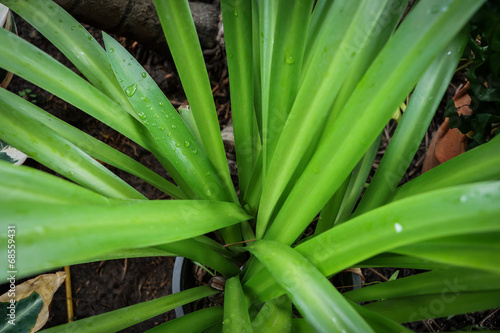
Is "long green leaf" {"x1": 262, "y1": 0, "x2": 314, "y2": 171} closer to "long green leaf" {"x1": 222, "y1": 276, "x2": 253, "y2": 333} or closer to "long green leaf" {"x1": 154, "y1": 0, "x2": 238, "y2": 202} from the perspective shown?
"long green leaf" {"x1": 154, "y1": 0, "x2": 238, "y2": 202}

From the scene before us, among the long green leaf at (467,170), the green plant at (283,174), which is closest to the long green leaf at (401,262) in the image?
the green plant at (283,174)

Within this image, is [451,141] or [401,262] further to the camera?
[451,141]

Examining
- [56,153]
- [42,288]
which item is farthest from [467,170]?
[42,288]

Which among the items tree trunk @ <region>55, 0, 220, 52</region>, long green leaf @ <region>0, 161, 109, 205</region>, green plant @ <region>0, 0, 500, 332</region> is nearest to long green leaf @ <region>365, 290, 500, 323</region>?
green plant @ <region>0, 0, 500, 332</region>

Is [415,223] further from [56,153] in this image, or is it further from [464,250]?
[56,153]

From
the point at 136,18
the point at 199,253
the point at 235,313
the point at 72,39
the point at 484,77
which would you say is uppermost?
the point at 136,18

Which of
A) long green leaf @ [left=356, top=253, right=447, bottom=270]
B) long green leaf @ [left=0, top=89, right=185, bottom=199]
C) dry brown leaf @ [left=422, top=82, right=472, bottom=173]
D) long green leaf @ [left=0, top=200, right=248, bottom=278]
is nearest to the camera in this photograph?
long green leaf @ [left=0, top=200, right=248, bottom=278]

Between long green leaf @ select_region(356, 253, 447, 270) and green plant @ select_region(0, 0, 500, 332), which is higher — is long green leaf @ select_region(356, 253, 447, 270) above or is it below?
below
